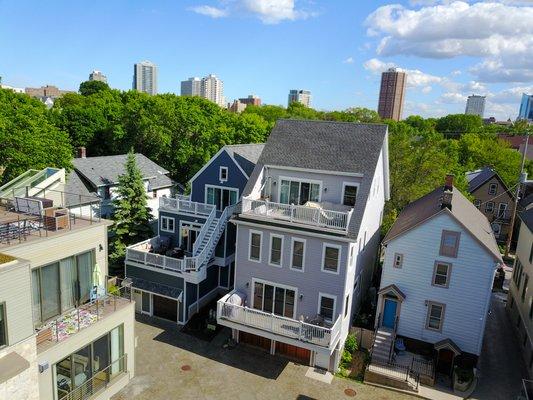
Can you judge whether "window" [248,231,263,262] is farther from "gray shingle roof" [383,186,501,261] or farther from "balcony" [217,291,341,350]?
"gray shingle roof" [383,186,501,261]

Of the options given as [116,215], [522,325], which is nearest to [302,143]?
[116,215]

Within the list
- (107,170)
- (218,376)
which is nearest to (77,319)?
(218,376)

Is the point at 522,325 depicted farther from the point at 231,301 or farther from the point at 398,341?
the point at 231,301

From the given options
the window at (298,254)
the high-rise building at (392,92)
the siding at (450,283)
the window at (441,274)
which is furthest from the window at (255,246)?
Answer: the high-rise building at (392,92)

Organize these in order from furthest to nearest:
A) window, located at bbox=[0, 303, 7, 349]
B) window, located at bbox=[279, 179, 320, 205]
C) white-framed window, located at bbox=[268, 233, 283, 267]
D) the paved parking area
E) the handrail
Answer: window, located at bbox=[279, 179, 320, 205], white-framed window, located at bbox=[268, 233, 283, 267], the paved parking area, the handrail, window, located at bbox=[0, 303, 7, 349]

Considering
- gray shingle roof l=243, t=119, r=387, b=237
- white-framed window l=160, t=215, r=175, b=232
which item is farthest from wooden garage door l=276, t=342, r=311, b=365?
white-framed window l=160, t=215, r=175, b=232

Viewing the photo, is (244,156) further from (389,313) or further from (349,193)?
(389,313)

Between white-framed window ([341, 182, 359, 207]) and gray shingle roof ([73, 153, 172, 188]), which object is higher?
white-framed window ([341, 182, 359, 207])
